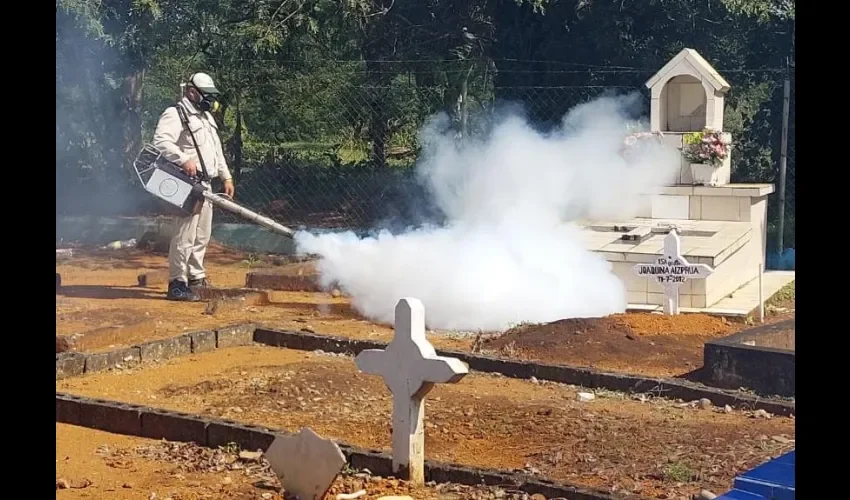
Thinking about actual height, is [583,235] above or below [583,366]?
above

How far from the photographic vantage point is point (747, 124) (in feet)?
51.2

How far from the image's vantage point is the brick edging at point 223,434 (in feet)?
16.6

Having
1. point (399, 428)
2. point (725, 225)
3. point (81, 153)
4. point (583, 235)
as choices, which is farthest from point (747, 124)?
point (399, 428)

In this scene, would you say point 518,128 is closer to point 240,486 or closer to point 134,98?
point 134,98

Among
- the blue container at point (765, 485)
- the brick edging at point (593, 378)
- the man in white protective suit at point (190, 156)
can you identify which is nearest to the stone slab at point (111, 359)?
the brick edging at point (593, 378)

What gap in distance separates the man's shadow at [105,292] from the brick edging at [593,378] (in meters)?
3.75

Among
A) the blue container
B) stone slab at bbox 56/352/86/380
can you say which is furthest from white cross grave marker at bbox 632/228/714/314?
the blue container

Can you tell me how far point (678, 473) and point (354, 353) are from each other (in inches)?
151

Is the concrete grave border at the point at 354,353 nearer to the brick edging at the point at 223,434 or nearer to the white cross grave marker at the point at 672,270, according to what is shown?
the brick edging at the point at 223,434

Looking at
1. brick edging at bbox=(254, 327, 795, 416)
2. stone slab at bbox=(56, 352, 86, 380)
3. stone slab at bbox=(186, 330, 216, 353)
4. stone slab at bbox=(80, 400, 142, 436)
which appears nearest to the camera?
stone slab at bbox=(80, 400, 142, 436)

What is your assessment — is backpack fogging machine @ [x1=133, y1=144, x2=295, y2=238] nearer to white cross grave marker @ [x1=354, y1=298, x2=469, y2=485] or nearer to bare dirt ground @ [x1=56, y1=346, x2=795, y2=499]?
bare dirt ground @ [x1=56, y1=346, x2=795, y2=499]

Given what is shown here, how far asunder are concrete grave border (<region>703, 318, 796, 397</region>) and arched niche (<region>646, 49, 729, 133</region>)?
685 centimetres

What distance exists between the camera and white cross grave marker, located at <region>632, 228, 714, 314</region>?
9.66 metres

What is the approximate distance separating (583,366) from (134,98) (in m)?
11.9
